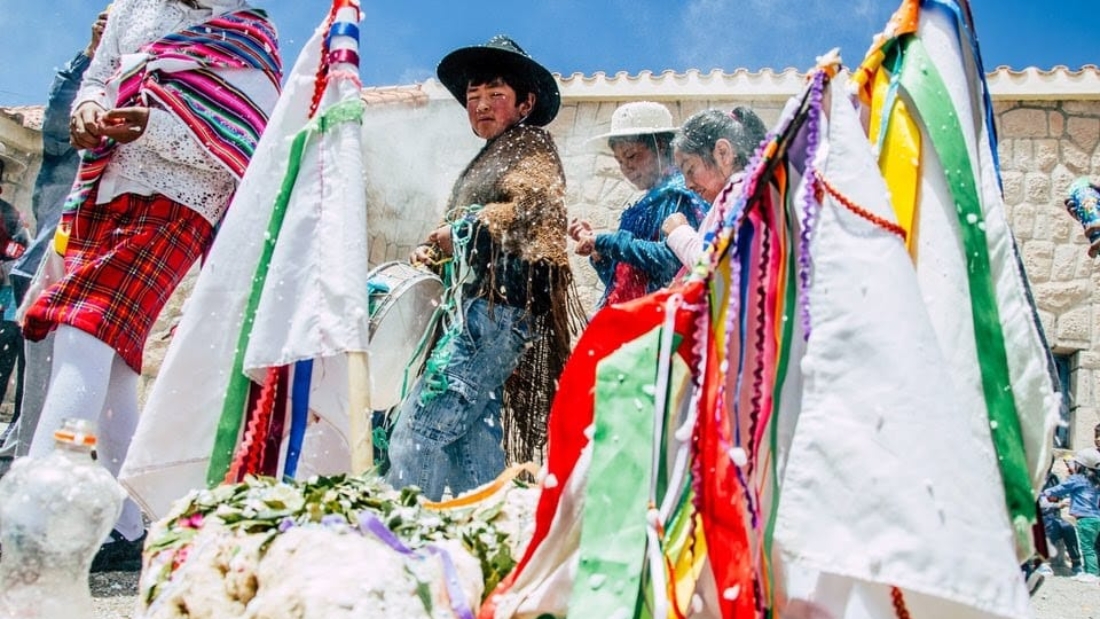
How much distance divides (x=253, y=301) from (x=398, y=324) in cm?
117

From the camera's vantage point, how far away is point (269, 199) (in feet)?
8.70

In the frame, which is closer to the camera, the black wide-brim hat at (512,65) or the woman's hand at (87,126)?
the woman's hand at (87,126)

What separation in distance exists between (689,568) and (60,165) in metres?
4.30

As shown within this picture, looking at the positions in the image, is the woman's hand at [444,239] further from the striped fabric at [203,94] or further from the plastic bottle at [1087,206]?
the plastic bottle at [1087,206]

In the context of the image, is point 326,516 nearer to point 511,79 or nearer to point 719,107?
point 511,79

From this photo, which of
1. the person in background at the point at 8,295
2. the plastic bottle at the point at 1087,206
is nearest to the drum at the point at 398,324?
A: the plastic bottle at the point at 1087,206

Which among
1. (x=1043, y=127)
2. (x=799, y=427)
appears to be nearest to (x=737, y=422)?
(x=799, y=427)

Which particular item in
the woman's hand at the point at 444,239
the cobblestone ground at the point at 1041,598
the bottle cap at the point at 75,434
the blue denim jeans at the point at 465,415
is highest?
the woman's hand at the point at 444,239

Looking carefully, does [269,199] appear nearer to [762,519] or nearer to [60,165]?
[762,519]

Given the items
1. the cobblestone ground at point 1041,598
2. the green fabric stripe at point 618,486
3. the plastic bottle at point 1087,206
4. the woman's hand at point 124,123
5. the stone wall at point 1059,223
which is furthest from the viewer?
the stone wall at point 1059,223

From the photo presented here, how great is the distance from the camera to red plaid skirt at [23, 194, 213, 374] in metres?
3.33

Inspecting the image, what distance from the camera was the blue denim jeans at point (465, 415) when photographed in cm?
359

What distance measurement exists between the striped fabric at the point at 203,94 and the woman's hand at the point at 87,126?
0.11 ft

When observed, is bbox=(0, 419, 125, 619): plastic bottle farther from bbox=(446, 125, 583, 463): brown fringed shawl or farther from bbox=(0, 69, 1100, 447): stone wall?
bbox=(0, 69, 1100, 447): stone wall
